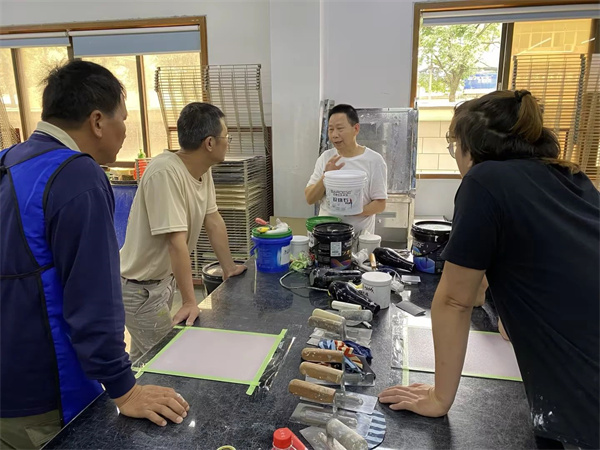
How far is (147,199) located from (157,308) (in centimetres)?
47

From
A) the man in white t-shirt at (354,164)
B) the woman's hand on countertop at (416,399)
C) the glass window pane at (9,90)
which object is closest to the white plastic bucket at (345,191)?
the man in white t-shirt at (354,164)

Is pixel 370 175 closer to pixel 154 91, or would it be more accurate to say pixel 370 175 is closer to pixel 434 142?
pixel 434 142

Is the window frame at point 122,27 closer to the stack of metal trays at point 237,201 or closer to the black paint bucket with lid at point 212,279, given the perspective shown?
the stack of metal trays at point 237,201

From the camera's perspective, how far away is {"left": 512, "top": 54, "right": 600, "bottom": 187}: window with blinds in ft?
10.8

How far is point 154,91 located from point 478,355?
12.6 ft

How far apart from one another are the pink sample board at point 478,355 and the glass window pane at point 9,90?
467cm

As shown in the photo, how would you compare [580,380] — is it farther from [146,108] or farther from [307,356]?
[146,108]

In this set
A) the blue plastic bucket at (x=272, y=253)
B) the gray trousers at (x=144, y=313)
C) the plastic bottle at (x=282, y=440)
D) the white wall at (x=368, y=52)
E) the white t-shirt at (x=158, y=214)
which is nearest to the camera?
the plastic bottle at (x=282, y=440)

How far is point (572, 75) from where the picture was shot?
3293 mm

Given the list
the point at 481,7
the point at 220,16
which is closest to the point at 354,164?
the point at 481,7

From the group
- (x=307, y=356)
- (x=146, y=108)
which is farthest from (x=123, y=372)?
(x=146, y=108)

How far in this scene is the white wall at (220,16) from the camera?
3670 millimetres

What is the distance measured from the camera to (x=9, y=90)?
170 inches

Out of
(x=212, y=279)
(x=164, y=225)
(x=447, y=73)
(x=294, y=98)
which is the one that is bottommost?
(x=212, y=279)
